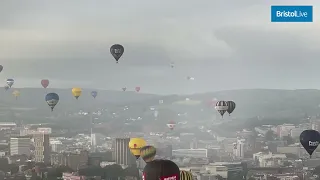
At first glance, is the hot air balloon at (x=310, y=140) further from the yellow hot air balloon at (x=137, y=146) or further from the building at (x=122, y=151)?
the building at (x=122, y=151)

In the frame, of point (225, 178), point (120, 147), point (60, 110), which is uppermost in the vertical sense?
point (60, 110)

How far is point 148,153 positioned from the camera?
8.59 meters

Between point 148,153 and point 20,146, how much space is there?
303 inches

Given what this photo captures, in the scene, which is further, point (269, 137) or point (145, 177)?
point (269, 137)

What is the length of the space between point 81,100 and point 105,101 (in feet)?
4.06

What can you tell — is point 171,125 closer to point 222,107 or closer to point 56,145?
point 56,145

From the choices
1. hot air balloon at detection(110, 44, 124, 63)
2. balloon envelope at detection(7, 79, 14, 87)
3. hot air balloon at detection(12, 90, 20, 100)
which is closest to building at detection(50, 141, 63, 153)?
hot air balloon at detection(12, 90, 20, 100)

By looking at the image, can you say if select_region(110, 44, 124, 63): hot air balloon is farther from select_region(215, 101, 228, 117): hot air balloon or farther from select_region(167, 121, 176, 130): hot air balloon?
select_region(167, 121, 176, 130): hot air balloon

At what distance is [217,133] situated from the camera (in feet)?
52.1

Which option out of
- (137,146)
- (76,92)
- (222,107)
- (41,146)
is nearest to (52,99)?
(76,92)

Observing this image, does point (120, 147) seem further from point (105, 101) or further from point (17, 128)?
point (17, 128)

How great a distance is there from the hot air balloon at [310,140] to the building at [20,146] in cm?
891

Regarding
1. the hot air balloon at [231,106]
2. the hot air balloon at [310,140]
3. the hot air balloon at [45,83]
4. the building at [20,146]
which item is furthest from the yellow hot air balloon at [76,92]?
the hot air balloon at [310,140]

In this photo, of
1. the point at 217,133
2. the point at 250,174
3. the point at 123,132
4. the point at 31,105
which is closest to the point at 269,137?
the point at 217,133
